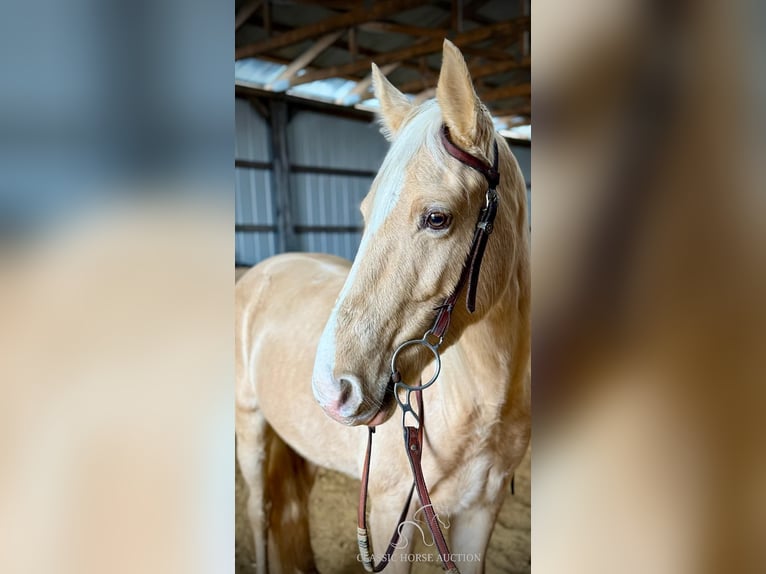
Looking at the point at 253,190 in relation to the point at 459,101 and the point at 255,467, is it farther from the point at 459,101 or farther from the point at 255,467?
the point at 255,467

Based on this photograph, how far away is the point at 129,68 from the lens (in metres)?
0.72

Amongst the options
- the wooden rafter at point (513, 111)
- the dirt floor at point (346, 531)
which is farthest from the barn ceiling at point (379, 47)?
the dirt floor at point (346, 531)

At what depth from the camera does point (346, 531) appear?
0.74 meters

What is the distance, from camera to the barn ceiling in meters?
0.66

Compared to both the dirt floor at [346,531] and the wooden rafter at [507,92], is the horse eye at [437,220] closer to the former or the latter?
the wooden rafter at [507,92]

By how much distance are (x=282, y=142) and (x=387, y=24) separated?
0.21 m

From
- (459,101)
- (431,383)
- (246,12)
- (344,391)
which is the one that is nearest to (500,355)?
(431,383)

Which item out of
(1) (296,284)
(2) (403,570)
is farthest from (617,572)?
(1) (296,284)

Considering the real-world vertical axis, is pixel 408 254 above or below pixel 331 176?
below

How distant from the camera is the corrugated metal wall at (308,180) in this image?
711 millimetres

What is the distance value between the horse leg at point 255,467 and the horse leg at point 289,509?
1 cm

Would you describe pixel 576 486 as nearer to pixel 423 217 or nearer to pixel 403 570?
pixel 403 570

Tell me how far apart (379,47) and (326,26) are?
9 cm

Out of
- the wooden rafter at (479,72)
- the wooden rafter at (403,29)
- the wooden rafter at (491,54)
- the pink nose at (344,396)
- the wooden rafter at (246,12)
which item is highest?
the wooden rafter at (246,12)
